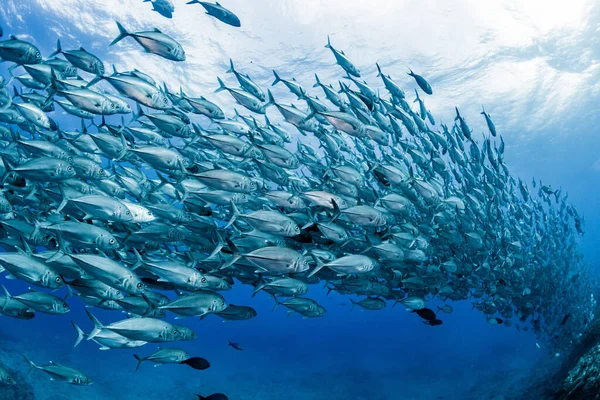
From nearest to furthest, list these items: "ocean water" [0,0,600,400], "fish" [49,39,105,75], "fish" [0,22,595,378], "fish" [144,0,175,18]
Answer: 1. "fish" [0,22,595,378]
2. "fish" [49,39,105,75]
3. "fish" [144,0,175,18]
4. "ocean water" [0,0,600,400]

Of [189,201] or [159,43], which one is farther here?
[189,201]

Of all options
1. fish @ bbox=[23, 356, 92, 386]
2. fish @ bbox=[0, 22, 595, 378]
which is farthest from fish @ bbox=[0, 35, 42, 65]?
fish @ bbox=[23, 356, 92, 386]

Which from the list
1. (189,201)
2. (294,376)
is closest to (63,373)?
(189,201)

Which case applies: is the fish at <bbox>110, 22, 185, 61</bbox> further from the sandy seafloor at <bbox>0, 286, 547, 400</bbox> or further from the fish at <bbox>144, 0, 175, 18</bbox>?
the sandy seafloor at <bbox>0, 286, 547, 400</bbox>

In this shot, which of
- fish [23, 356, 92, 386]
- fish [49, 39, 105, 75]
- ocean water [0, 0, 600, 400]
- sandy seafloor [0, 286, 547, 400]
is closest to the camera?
fish [23, 356, 92, 386]

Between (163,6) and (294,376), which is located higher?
(163,6)

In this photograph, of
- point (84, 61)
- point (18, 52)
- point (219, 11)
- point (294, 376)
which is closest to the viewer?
point (18, 52)

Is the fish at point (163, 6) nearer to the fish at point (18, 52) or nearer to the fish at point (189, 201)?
the fish at point (189, 201)

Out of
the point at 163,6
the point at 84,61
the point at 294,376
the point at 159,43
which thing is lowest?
the point at 294,376

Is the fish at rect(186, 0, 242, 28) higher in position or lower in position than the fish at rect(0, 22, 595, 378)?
Answer: higher

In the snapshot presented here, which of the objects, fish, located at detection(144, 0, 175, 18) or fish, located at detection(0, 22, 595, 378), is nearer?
fish, located at detection(0, 22, 595, 378)

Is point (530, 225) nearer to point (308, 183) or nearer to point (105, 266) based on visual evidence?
point (308, 183)

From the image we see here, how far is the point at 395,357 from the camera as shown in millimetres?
36406

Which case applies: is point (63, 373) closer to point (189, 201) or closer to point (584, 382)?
point (189, 201)
